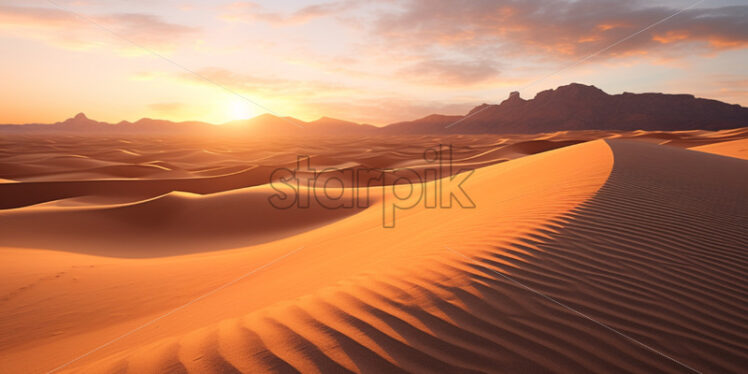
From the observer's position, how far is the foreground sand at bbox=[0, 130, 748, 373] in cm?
192

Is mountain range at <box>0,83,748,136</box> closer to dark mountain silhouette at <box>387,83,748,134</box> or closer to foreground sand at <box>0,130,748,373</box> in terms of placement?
dark mountain silhouette at <box>387,83,748,134</box>

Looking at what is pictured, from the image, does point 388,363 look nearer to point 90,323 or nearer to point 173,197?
point 90,323

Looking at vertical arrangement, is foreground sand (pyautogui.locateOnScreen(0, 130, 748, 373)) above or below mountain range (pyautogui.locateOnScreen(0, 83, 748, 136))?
below

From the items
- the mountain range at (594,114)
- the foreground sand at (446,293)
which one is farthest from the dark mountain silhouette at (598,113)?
the foreground sand at (446,293)

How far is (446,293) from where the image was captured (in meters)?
2.40

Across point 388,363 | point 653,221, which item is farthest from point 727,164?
point 388,363

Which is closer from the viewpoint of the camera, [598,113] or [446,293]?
[446,293]

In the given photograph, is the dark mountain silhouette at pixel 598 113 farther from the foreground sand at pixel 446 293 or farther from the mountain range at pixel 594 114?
the foreground sand at pixel 446 293

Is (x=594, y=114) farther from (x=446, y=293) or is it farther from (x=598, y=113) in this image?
(x=446, y=293)

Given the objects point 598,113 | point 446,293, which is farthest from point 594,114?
point 446,293

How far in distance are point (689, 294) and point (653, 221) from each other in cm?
168

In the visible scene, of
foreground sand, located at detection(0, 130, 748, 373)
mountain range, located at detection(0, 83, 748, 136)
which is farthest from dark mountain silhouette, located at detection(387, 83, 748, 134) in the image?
foreground sand, located at detection(0, 130, 748, 373)

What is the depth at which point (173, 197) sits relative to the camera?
31.8 feet

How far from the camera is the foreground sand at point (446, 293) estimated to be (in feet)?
6.30
